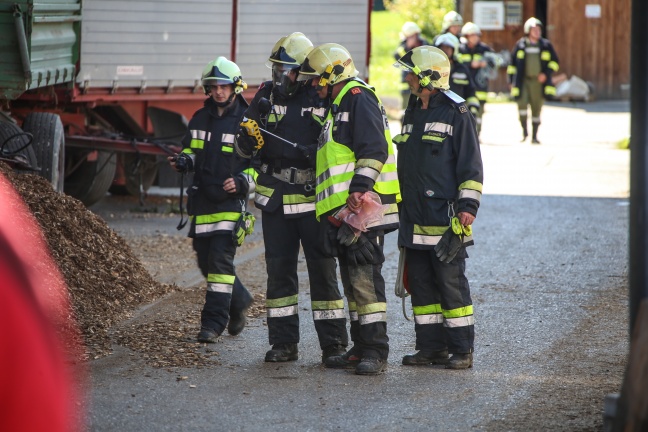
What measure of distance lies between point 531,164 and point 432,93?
38.3 feet

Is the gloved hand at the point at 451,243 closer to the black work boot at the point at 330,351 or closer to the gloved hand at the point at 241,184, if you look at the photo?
the black work boot at the point at 330,351

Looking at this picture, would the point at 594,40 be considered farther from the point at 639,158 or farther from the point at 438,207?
the point at 639,158

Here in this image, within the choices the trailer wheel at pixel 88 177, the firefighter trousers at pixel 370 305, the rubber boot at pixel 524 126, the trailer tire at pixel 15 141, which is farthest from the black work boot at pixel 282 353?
the rubber boot at pixel 524 126

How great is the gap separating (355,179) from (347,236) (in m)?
0.32

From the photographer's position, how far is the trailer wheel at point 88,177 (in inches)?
516

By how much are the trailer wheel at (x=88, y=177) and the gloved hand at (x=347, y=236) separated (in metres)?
7.10

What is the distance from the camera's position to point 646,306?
3.92 metres

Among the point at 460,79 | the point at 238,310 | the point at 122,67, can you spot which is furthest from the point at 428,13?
the point at 238,310

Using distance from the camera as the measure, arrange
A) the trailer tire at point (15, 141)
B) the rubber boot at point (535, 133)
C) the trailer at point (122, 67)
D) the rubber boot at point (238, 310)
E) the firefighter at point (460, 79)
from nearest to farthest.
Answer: the rubber boot at point (238, 310) < the trailer tire at point (15, 141) < the trailer at point (122, 67) < the firefighter at point (460, 79) < the rubber boot at point (535, 133)

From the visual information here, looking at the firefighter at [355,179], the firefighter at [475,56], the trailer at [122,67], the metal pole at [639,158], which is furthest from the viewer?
the firefighter at [475,56]

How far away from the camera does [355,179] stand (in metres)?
6.33

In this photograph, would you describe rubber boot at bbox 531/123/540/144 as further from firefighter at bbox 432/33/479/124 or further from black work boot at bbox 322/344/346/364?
black work boot at bbox 322/344/346/364

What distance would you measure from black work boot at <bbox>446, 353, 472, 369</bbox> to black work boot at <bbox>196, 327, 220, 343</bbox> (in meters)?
1.48

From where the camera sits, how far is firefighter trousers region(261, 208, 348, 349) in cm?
669
